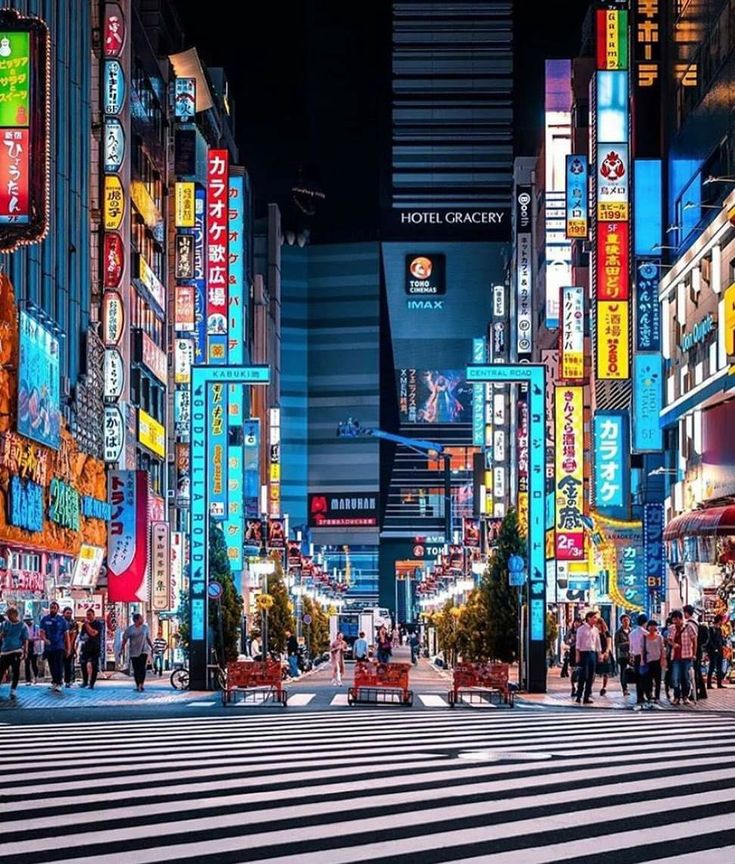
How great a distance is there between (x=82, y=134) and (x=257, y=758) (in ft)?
133

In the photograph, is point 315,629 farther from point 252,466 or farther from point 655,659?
point 655,659

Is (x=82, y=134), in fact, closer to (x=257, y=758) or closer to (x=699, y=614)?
(x=699, y=614)

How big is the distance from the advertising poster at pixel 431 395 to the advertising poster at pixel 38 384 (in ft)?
445

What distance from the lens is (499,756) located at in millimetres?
18547

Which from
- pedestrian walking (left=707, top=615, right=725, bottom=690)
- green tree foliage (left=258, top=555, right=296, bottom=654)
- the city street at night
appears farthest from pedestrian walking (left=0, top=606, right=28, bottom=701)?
green tree foliage (left=258, top=555, right=296, bottom=654)

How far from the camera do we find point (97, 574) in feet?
179

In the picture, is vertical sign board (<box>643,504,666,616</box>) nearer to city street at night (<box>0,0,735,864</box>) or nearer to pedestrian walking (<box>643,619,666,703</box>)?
city street at night (<box>0,0,735,864</box>)

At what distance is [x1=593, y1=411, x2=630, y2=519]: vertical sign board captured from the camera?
57438mm

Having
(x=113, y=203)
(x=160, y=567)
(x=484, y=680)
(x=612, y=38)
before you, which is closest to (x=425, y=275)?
(x=113, y=203)

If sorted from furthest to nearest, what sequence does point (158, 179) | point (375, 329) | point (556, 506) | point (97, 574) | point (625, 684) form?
point (375, 329), point (158, 179), point (556, 506), point (97, 574), point (625, 684)

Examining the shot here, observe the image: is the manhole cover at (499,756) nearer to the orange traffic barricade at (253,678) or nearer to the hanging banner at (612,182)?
the orange traffic barricade at (253,678)

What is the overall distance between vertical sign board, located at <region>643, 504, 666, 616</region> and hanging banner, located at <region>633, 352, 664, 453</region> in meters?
2.93

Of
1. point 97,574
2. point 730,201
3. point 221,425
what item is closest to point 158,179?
point 221,425

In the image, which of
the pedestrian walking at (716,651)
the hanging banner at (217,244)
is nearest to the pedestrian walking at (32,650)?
the pedestrian walking at (716,651)
